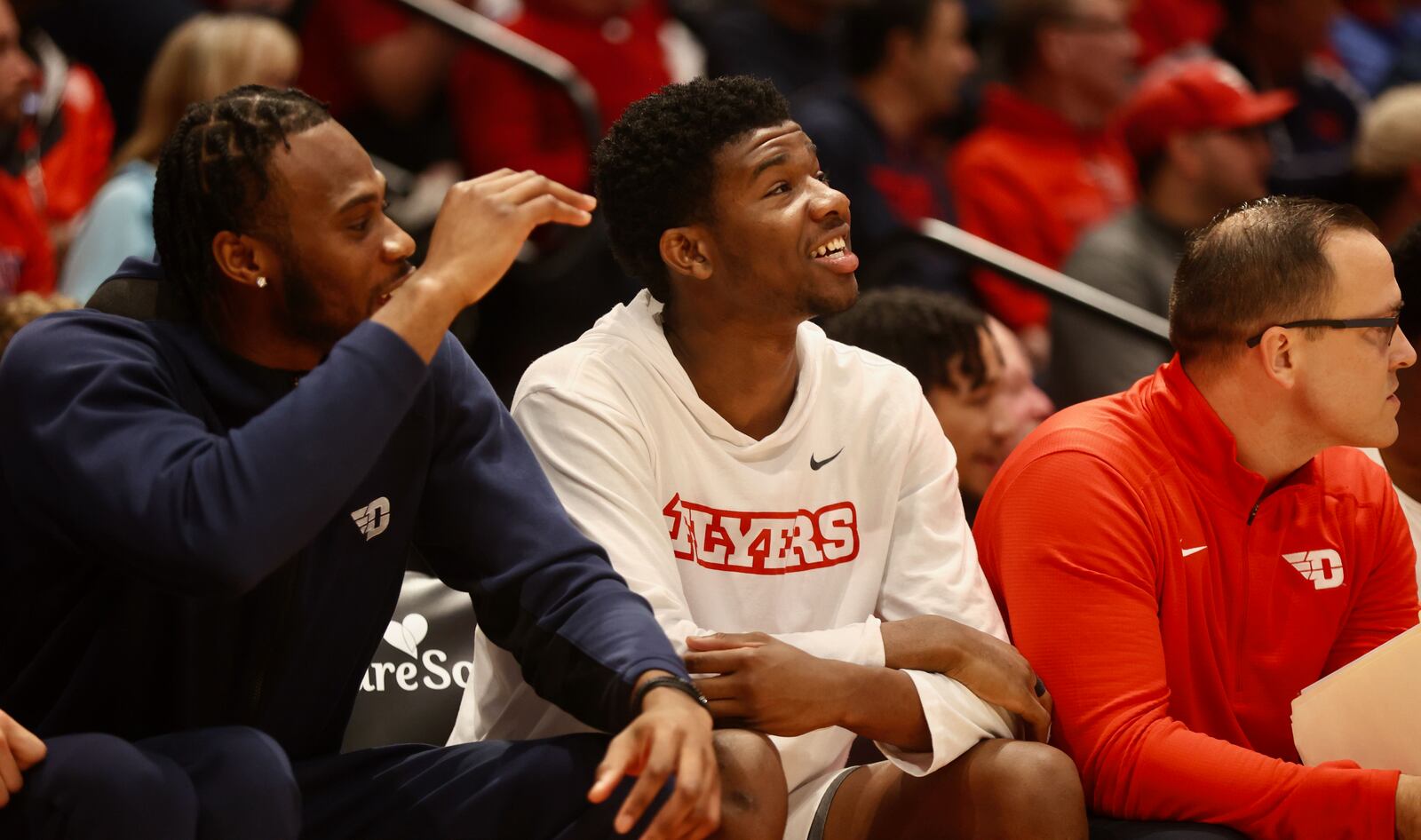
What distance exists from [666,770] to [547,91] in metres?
3.47

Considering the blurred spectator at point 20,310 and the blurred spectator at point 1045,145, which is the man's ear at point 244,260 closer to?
the blurred spectator at point 20,310

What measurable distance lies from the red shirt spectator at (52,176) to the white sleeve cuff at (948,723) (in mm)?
2979

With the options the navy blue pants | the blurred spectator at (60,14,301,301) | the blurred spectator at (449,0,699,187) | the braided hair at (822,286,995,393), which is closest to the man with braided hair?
the navy blue pants

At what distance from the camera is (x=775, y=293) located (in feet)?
9.71

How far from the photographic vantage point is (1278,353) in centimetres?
289

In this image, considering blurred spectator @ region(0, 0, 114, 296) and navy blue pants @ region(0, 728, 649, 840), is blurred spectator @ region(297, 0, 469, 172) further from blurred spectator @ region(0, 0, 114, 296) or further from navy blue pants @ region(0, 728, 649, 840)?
navy blue pants @ region(0, 728, 649, 840)

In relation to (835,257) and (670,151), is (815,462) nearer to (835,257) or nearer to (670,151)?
(835,257)

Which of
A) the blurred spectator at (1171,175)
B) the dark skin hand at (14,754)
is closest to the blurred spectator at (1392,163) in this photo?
the blurred spectator at (1171,175)

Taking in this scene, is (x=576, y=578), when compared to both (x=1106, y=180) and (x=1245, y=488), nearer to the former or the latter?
(x=1245, y=488)

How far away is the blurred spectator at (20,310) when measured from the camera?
3.56 metres

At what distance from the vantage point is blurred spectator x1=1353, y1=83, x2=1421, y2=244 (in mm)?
5867

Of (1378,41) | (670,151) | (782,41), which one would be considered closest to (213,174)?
(670,151)

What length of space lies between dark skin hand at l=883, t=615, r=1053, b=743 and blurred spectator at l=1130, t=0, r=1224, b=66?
17.0ft

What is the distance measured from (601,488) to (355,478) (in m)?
0.55
